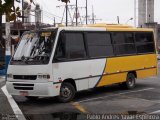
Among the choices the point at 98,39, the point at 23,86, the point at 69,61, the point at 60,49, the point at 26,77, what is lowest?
the point at 23,86

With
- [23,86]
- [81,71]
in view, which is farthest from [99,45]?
[23,86]

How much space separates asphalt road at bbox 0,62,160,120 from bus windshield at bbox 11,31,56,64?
1405mm

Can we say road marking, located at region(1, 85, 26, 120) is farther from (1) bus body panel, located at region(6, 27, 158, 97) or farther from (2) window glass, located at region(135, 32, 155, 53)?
(2) window glass, located at region(135, 32, 155, 53)

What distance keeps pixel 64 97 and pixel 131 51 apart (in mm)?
4718

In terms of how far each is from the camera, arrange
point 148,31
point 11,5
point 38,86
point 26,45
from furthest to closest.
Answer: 1. point 148,31
2. point 26,45
3. point 38,86
4. point 11,5

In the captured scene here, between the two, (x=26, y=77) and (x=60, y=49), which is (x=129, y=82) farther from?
(x=26, y=77)

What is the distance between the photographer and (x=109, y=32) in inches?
620

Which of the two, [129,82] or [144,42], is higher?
[144,42]

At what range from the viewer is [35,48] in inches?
519

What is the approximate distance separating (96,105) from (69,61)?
180cm

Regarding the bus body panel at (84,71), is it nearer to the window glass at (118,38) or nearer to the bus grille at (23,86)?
the bus grille at (23,86)

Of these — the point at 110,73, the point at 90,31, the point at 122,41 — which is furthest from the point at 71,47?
the point at 122,41

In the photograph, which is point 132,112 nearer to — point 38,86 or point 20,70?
point 38,86

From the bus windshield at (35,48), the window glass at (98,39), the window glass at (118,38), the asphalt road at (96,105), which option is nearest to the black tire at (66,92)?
the asphalt road at (96,105)
